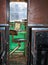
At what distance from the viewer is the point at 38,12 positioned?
329cm

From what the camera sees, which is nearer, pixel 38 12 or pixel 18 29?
pixel 38 12

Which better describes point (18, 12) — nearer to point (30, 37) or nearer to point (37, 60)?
point (30, 37)

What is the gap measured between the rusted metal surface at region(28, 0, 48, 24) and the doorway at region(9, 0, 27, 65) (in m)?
1.21

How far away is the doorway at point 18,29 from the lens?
4582 millimetres

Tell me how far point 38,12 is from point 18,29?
1.48 m

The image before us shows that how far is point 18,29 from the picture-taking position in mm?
4656

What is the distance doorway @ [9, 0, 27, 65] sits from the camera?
4.58 metres

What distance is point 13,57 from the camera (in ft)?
15.0

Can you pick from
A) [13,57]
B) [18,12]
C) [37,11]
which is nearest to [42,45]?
[37,11]

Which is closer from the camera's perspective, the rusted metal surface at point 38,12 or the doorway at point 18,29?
the rusted metal surface at point 38,12

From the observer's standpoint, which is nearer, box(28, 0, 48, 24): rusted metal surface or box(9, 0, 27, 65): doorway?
box(28, 0, 48, 24): rusted metal surface

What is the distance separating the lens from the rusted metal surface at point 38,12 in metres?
3.26

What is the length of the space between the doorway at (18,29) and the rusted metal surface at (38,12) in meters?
1.21

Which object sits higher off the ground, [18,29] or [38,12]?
[38,12]
